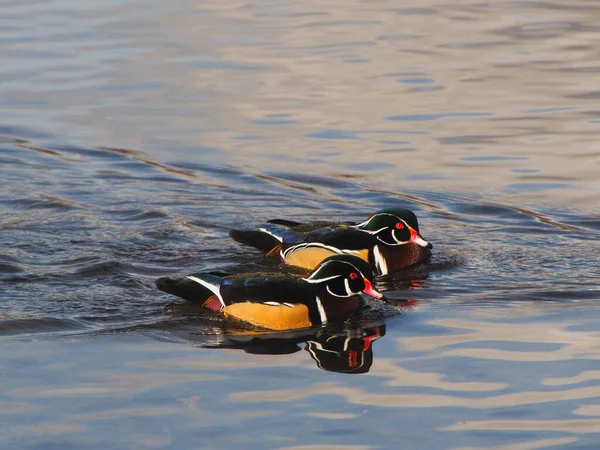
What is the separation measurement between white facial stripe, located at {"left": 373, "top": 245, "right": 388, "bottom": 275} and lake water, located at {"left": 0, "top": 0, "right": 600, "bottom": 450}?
0.34m

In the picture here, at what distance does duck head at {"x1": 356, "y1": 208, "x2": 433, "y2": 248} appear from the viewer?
503 inches

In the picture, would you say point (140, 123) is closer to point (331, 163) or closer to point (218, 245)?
point (331, 163)

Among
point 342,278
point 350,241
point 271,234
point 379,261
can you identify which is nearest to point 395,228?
point 379,261

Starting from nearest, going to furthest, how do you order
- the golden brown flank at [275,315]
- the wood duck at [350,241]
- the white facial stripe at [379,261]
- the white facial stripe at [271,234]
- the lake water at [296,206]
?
the lake water at [296,206], the golden brown flank at [275,315], the wood duck at [350,241], the white facial stripe at [379,261], the white facial stripe at [271,234]

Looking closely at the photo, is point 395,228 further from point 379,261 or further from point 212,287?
point 212,287

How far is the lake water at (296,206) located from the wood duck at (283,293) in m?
0.25

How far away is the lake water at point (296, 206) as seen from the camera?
8.34m

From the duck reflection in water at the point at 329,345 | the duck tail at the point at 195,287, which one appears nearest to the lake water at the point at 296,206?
the duck reflection in water at the point at 329,345

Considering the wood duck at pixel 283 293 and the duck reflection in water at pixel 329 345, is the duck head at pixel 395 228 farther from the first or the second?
the duck reflection in water at pixel 329 345

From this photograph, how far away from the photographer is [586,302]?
36.0ft

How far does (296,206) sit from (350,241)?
238 centimetres

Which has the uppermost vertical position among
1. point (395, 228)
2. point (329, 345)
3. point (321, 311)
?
point (395, 228)

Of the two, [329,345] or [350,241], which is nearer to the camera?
[329,345]

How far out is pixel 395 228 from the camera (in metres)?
12.8
